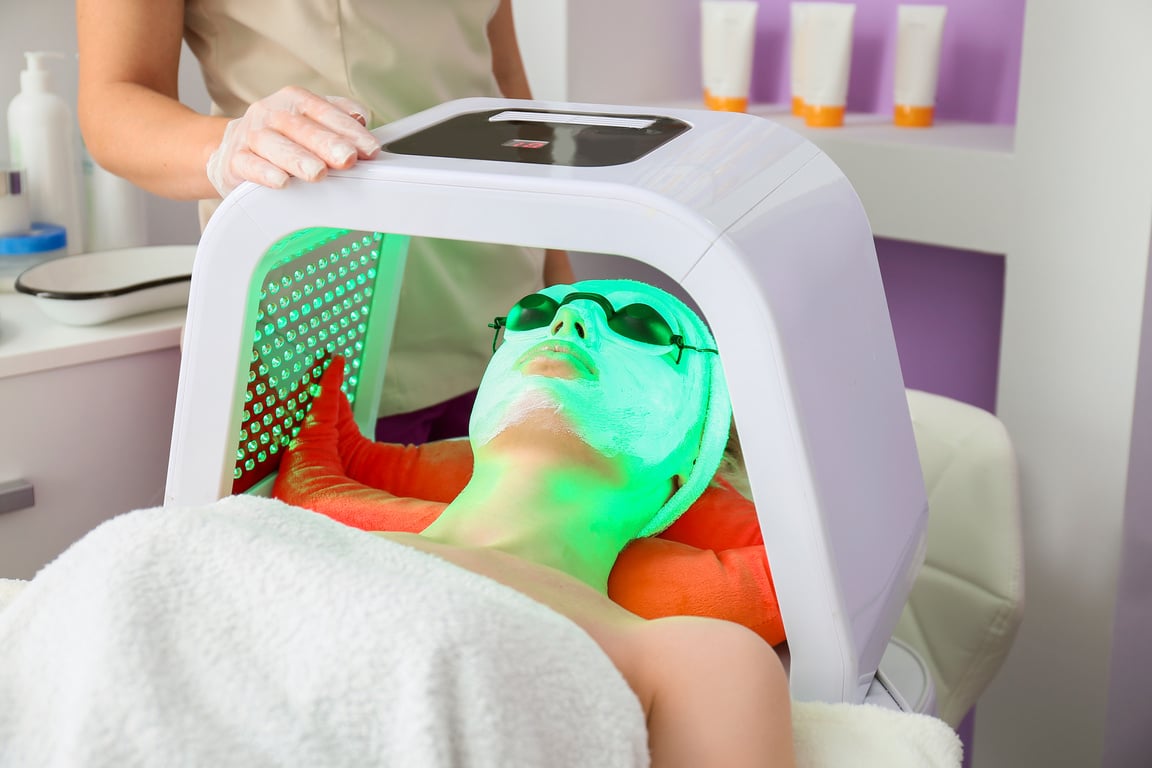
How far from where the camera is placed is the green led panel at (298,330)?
38.7 inches

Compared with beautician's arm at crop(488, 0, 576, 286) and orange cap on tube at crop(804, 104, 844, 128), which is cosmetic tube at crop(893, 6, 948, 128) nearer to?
orange cap on tube at crop(804, 104, 844, 128)

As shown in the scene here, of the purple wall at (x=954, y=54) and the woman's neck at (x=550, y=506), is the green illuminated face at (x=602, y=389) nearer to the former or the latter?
the woman's neck at (x=550, y=506)

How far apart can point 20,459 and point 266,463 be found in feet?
1.41

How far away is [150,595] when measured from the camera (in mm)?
579

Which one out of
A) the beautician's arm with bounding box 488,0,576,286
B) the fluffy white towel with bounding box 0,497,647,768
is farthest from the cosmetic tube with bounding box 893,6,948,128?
the fluffy white towel with bounding box 0,497,647,768

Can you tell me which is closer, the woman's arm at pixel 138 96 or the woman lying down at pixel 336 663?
the woman lying down at pixel 336 663

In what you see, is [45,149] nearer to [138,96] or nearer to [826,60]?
[138,96]

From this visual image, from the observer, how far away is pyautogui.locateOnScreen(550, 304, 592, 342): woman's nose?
3.11 ft

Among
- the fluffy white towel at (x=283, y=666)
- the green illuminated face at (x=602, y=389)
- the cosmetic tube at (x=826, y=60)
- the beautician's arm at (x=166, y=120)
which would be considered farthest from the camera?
the cosmetic tube at (x=826, y=60)

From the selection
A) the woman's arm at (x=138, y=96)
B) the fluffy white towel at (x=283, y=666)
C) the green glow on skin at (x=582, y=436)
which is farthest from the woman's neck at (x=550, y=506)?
the woman's arm at (x=138, y=96)

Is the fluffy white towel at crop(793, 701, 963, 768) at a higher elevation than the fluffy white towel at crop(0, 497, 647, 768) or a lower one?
lower

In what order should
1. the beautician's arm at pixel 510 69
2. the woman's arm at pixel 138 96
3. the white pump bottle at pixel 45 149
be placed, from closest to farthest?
the woman's arm at pixel 138 96 → the beautician's arm at pixel 510 69 → the white pump bottle at pixel 45 149

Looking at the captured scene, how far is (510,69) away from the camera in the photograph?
1.47 meters

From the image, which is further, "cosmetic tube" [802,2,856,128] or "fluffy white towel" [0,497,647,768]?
"cosmetic tube" [802,2,856,128]
